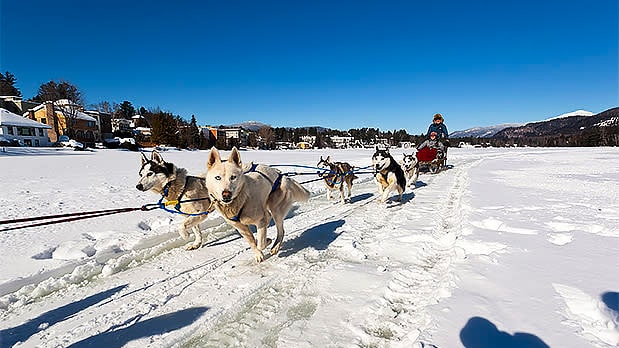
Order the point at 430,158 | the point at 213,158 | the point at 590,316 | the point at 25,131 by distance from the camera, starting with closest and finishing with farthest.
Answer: the point at 590,316
the point at 213,158
the point at 430,158
the point at 25,131

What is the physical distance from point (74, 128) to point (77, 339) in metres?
70.1

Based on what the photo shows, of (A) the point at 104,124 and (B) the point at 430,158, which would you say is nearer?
(B) the point at 430,158

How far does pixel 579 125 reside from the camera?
7702 inches

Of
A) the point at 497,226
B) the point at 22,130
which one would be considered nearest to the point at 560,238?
the point at 497,226

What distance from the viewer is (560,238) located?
14.6 ft

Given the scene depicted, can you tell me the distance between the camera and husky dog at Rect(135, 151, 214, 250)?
15.4 feet

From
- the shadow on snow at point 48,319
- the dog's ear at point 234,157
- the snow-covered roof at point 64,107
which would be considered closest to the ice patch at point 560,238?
the dog's ear at point 234,157

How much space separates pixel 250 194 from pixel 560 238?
15.6 ft

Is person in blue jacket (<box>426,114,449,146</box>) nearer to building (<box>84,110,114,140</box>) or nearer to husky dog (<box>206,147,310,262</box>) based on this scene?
husky dog (<box>206,147,310,262</box>)

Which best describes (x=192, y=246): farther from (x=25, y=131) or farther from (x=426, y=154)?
(x=25, y=131)

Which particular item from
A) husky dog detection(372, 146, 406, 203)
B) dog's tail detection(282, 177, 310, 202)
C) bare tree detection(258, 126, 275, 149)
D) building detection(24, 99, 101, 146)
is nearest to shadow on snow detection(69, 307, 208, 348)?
dog's tail detection(282, 177, 310, 202)

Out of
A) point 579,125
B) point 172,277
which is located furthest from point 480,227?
point 579,125

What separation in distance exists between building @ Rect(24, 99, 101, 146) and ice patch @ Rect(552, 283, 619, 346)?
6480cm

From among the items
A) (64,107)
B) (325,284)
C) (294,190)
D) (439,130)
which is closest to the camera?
(325,284)
